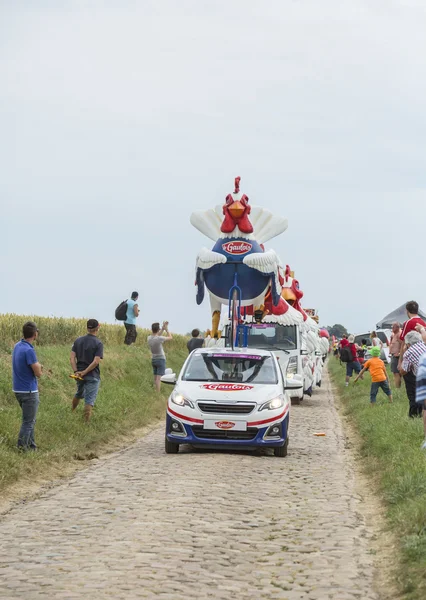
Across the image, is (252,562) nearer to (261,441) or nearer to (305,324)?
(261,441)

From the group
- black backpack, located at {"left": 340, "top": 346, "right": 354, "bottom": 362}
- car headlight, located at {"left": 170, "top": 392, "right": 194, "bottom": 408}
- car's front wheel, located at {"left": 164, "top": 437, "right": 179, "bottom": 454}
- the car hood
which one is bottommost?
car's front wheel, located at {"left": 164, "top": 437, "right": 179, "bottom": 454}

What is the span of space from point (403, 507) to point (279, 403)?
5453mm

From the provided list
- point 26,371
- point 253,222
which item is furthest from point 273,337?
point 26,371

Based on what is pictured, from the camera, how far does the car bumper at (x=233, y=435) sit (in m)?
14.5

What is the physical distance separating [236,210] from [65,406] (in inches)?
225

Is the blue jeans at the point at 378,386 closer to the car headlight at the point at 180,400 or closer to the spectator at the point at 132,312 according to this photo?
the car headlight at the point at 180,400

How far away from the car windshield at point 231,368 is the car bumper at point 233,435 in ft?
3.56

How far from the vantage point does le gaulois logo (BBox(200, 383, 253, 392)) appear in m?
14.9

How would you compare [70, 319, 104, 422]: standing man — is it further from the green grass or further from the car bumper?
the car bumper

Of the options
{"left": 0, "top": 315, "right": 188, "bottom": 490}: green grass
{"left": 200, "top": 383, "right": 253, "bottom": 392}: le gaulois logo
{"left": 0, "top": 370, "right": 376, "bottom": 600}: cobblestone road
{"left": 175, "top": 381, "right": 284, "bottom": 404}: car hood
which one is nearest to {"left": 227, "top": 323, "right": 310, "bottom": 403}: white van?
{"left": 0, "top": 315, "right": 188, "bottom": 490}: green grass

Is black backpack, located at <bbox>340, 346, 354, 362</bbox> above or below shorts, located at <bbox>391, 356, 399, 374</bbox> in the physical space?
above

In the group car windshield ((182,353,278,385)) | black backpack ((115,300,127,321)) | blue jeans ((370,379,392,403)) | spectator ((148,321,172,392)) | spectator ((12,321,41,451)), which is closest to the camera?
spectator ((12,321,41,451))

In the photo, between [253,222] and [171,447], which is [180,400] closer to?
[171,447]

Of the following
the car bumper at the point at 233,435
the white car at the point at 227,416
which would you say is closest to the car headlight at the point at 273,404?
the white car at the point at 227,416
